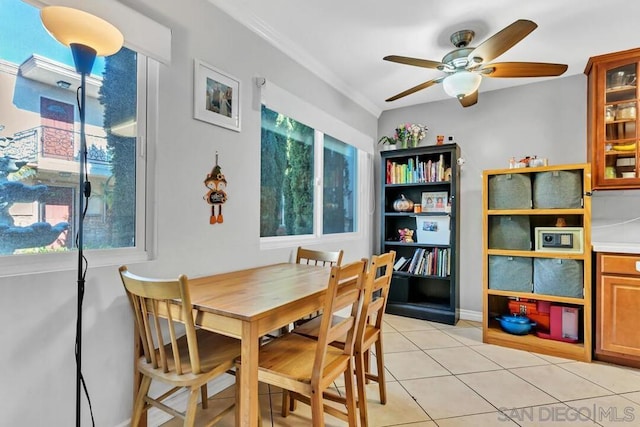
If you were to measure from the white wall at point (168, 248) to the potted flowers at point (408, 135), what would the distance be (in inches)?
58.5

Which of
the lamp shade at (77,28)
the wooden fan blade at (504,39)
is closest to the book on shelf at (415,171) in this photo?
the wooden fan blade at (504,39)

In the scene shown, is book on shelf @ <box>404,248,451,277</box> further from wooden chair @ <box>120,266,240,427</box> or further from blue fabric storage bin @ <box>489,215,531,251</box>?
wooden chair @ <box>120,266,240,427</box>

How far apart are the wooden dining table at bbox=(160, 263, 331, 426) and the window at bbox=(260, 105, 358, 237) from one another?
0.76 m

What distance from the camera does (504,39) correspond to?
1.83 metres

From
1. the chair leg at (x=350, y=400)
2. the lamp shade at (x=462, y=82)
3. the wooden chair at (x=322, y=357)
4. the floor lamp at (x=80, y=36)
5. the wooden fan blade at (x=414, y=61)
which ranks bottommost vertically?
the chair leg at (x=350, y=400)

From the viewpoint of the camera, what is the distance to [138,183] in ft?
5.44

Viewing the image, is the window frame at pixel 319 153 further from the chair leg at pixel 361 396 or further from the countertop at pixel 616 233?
the countertop at pixel 616 233

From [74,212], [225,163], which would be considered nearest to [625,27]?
[225,163]

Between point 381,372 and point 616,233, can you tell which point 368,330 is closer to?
point 381,372

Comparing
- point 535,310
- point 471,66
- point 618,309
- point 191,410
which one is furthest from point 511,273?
point 191,410

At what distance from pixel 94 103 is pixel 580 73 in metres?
3.87

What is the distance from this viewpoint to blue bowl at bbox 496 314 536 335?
2744mm

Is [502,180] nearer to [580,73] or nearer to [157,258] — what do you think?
[580,73]

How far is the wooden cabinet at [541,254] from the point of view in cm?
254
